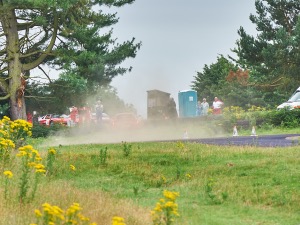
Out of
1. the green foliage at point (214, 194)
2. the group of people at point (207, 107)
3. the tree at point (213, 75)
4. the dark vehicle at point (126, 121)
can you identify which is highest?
the tree at point (213, 75)

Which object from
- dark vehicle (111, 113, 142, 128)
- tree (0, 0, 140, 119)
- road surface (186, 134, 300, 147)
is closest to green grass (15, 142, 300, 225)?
road surface (186, 134, 300, 147)

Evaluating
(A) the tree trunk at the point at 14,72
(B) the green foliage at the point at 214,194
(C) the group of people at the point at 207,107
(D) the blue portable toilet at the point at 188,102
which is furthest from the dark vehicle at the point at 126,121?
(B) the green foliage at the point at 214,194

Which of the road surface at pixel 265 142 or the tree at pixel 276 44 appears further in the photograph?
the tree at pixel 276 44

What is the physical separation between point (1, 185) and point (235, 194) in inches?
177

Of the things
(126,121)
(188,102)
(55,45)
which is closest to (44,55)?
(55,45)

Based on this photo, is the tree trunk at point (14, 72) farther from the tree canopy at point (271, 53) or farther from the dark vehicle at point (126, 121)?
the tree canopy at point (271, 53)

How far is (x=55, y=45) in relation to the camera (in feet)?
112

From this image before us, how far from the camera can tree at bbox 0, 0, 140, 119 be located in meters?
31.5

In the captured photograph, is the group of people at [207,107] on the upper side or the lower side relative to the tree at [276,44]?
lower

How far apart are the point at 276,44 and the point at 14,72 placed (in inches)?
653

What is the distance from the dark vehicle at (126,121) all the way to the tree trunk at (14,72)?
10310 millimetres

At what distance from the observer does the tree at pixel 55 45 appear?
31.5 m

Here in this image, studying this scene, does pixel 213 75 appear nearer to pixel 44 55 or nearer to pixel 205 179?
pixel 44 55

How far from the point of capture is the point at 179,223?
855cm
